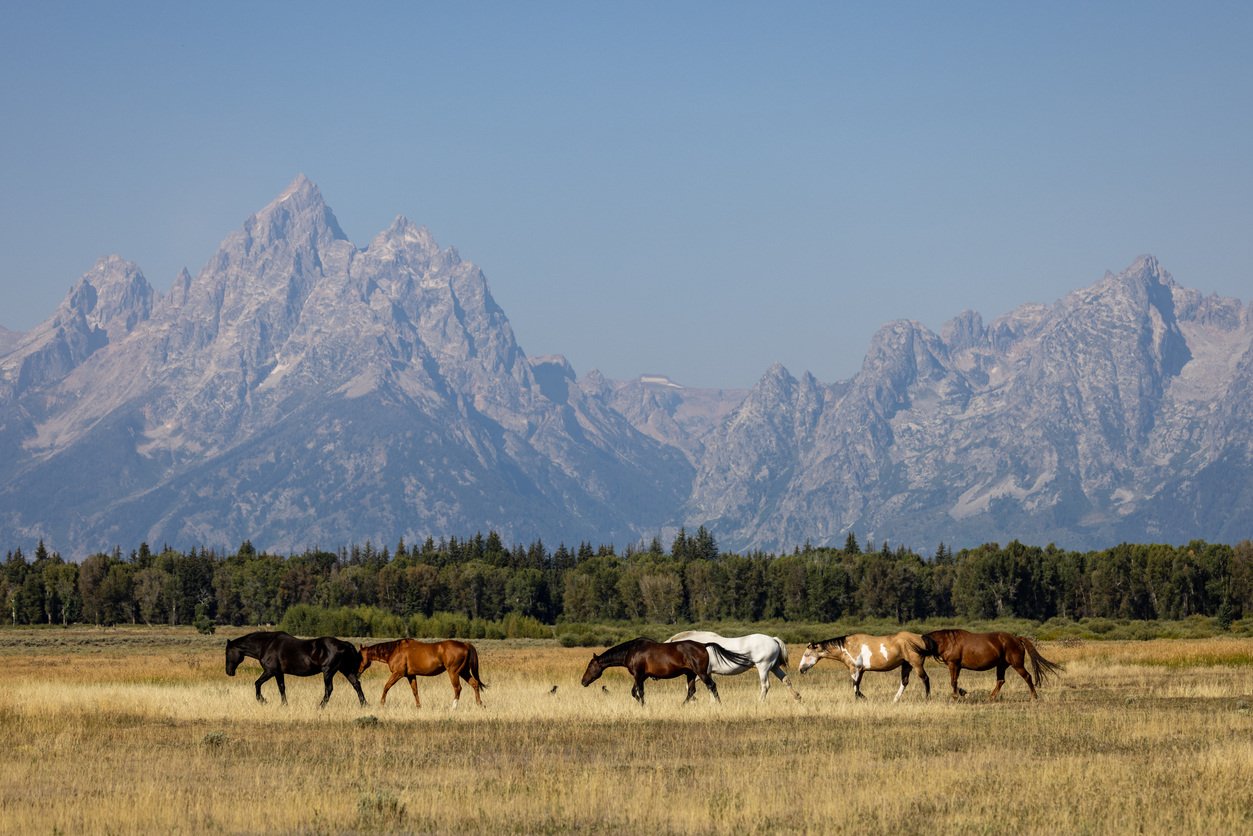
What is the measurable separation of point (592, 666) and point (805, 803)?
17.5m

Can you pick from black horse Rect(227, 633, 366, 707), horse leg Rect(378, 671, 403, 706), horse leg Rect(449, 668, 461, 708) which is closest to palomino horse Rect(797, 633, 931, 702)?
horse leg Rect(449, 668, 461, 708)

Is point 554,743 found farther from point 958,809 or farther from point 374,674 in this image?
point 374,674

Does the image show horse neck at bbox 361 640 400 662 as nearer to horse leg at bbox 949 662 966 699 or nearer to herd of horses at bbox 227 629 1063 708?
herd of horses at bbox 227 629 1063 708

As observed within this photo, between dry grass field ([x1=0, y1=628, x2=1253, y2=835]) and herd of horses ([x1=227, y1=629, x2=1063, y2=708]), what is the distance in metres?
0.83

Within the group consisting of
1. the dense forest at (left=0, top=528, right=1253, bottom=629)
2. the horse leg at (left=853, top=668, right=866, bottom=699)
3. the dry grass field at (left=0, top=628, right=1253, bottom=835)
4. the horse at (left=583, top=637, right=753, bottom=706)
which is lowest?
the dry grass field at (left=0, top=628, right=1253, bottom=835)

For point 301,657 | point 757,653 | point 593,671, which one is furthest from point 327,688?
point 757,653

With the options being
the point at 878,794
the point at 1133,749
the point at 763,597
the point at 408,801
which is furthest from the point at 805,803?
the point at 763,597

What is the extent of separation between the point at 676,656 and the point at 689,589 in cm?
13822

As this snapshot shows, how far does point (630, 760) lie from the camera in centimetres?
2492

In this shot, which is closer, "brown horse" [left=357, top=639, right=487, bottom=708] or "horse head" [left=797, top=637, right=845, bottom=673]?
"brown horse" [left=357, top=639, right=487, bottom=708]

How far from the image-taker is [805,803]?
65.1 ft

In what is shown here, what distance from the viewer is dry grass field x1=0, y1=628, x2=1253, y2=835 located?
747 inches

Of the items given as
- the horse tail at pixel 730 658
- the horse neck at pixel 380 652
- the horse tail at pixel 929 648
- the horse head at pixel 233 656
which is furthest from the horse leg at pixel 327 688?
the horse tail at pixel 929 648

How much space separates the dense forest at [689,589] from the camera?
6348 inches
